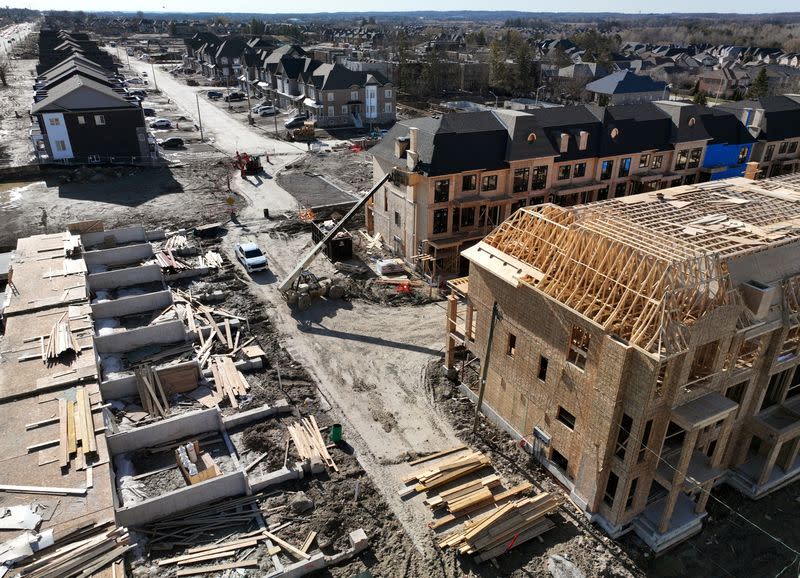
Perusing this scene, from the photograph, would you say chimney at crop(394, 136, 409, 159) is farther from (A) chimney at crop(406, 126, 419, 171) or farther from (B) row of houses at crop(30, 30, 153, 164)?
(B) row of houses at crop(30, 30, 153, 164)

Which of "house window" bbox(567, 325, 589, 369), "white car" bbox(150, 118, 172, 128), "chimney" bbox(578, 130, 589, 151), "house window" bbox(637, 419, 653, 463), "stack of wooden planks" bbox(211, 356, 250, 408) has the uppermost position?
"chimney" bbox(578, 130, 589, 151)

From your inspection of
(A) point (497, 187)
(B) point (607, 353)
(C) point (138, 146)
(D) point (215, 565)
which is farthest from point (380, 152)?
(C) point (138, 146)

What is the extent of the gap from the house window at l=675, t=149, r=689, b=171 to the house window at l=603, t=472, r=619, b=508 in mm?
34374

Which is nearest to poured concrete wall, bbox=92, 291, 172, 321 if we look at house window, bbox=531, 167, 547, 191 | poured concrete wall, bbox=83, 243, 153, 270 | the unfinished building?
poured concrete wall, bbox=83, 243, 153, 270

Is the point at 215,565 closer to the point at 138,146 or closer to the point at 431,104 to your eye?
the point at 138,146

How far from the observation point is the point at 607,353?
17641 mm

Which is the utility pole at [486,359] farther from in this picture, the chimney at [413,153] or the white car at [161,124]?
the white car at [161,124]

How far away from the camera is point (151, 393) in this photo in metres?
24.5

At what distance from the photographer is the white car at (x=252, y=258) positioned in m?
37.6

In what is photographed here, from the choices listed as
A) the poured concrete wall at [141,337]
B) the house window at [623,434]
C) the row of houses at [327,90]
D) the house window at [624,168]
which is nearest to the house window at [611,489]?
the house window at [623,434]

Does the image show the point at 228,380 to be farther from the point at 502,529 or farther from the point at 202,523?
the point at 502,529

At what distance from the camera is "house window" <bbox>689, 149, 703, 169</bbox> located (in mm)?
45000

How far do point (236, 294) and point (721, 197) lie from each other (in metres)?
28.5

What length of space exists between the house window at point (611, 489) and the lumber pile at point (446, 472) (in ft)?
14.9
